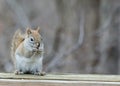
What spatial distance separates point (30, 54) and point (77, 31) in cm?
496

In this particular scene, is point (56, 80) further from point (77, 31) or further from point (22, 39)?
point (77, 31)

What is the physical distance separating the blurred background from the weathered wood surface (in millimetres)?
4449

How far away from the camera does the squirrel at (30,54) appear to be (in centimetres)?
360

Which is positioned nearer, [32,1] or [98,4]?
[98,4]

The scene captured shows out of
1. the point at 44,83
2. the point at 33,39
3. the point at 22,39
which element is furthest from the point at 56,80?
the point at 22,39

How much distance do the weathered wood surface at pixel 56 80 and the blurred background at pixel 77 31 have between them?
4449 millimetres

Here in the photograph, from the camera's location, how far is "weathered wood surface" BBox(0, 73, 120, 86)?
11.0 ft

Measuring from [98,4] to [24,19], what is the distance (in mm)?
1411

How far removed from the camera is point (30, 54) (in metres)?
3.69

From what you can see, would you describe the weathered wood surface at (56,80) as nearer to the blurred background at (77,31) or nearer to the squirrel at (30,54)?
the squirrel at (30,54)

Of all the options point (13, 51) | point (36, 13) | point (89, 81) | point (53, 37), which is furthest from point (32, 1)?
point (89, 81)

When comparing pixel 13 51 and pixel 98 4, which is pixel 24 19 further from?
pixel 13 51

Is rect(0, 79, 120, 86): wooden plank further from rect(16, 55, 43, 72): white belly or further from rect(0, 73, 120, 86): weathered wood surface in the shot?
rect(16, 55, 43, 72): white belly

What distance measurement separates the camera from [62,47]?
841 centimetres
